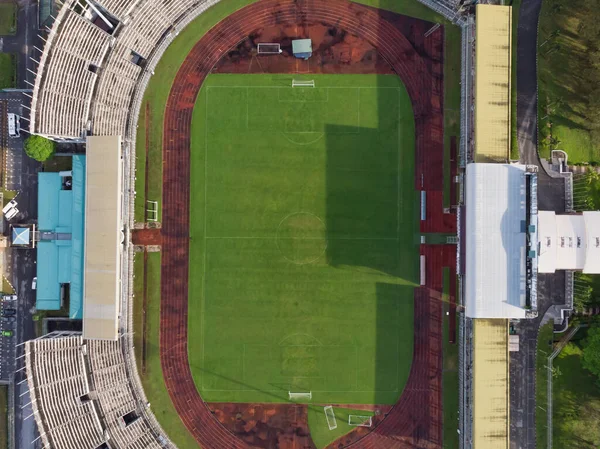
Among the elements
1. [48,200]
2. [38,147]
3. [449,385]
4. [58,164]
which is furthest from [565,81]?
[48,200]

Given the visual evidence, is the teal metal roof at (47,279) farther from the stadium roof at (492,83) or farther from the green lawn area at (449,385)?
the stadium roof at (492,83)

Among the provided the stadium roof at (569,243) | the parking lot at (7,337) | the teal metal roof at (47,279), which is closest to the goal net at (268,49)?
the teal metal roof at (47,279)

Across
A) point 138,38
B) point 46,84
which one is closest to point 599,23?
point 138,38

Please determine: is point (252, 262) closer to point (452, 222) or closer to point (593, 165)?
point (452, 222)

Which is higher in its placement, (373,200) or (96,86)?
(96,86)

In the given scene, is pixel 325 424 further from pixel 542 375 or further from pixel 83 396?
pixel 83 396

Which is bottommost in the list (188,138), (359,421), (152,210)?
(359,421)

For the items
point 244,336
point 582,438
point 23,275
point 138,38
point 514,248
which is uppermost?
point 138,38
